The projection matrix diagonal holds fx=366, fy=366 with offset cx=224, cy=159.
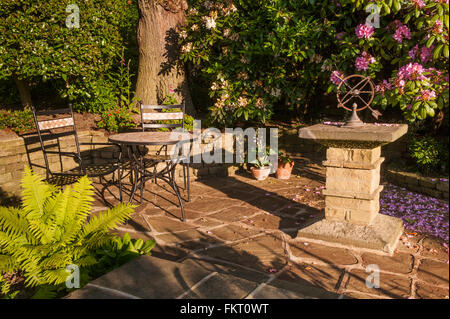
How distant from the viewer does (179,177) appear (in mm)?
5973

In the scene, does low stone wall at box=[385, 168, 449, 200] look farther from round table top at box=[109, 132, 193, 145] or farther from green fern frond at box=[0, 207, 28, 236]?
green fern frond at box=[0, 207, 28, 236]

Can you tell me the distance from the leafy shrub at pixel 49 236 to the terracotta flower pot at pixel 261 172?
10.3 feet

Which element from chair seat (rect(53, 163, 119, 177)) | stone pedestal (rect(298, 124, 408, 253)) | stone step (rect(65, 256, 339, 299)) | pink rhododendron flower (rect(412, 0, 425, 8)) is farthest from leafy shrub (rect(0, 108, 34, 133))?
pink rhododendron flower (rect(412, 0, 425, 8))

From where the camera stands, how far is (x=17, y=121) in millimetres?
5566

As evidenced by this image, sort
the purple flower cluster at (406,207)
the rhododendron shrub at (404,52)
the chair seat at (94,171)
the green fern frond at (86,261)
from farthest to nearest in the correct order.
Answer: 1. the chair seat at (94,171)
2. the rhododendron shrub at (404,52)
3. the purple flower cluster at (406,207)
4. the green fern frond at (86,261)

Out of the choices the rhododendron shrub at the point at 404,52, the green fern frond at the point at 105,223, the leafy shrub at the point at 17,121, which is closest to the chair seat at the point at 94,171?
the green fern frond at the point at 105,223

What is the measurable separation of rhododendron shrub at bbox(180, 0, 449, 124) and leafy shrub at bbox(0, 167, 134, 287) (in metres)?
3.14

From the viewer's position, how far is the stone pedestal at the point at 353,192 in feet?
10.9

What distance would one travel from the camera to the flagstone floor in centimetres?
281

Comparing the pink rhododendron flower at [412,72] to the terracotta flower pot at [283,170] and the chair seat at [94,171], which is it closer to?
the terracotta flower pot at [283,170]

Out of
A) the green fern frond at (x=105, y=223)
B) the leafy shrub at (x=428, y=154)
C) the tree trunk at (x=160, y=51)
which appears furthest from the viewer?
the tree trunk at (x=160, y=51)
